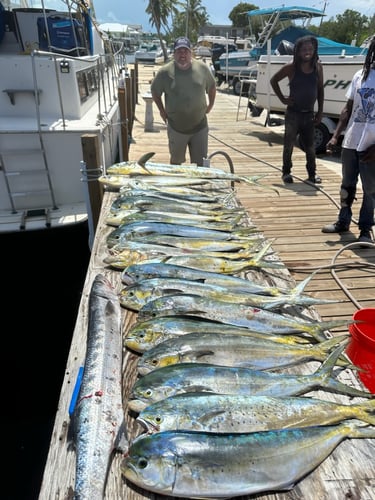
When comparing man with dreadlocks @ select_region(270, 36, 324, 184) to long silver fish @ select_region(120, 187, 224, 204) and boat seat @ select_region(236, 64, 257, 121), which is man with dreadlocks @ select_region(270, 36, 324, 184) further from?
boat seat @ select_region(236, 64, 257, 121)

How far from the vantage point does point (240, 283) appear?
2467mm

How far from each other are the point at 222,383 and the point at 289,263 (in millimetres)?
2853

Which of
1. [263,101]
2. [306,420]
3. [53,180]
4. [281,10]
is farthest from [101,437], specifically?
[281,10]

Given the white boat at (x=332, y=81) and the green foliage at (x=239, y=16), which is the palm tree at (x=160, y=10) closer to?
the green foliage at (x=239, y=16)

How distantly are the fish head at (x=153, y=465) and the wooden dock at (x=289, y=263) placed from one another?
94 millimetres

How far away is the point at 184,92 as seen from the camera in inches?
200

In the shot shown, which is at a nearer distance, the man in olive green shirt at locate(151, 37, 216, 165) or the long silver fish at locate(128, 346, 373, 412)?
the long silver fish at locate(128, 346, 373, 412)

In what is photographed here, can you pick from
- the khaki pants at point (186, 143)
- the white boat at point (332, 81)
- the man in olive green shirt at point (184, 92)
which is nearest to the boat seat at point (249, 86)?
the white boat at point (332, 81)

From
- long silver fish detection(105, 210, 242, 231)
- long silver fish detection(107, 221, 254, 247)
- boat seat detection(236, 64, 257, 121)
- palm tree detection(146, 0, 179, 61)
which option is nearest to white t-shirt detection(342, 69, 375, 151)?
long silver fish detection(105, 210, 242, 231)

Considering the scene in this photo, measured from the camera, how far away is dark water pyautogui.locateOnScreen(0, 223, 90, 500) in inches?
141

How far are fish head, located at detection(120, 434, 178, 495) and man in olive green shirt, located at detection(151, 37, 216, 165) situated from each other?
186 inches

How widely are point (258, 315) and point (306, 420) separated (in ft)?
2.30

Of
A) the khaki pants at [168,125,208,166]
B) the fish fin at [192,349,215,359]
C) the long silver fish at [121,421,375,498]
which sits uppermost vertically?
the long silver fish at [121,421,375,498]

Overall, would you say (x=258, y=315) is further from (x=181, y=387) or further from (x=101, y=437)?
(x=101, y=437)
